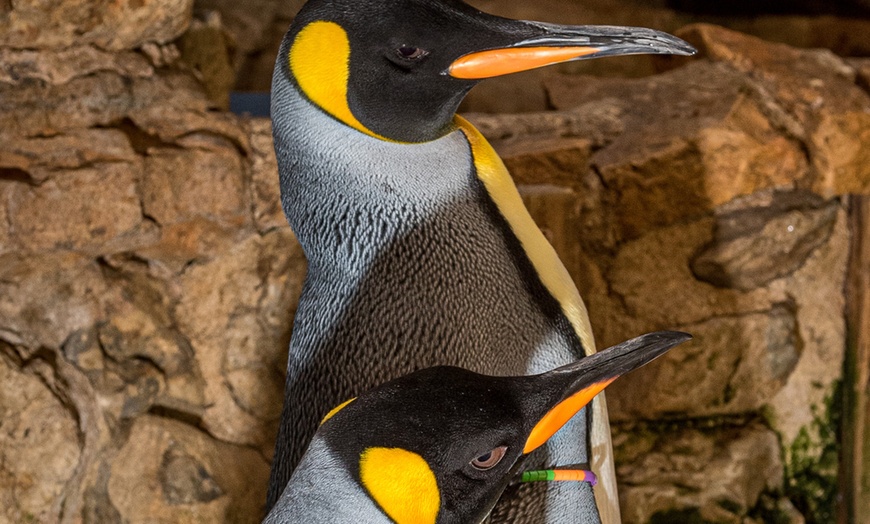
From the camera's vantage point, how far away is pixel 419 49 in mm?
936

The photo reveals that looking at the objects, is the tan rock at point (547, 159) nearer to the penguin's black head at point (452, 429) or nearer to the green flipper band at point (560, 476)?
the green flipper band at point (560, 476)

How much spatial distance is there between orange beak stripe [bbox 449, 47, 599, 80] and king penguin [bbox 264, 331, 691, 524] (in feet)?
1.00

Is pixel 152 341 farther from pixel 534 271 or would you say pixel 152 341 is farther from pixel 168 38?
pixel 534 271

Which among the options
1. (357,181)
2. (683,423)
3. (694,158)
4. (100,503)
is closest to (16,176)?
(100,503)

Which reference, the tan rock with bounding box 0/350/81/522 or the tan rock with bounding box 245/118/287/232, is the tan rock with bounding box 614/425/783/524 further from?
the tan rock with bounding box 0/350/81/522

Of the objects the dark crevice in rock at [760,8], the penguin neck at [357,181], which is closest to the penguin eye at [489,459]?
the penguin neck at [357,181]

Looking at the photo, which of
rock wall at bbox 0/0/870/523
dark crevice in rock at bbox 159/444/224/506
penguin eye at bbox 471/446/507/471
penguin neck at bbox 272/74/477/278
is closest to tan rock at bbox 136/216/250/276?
rock wall at bbox 0/0/870/523

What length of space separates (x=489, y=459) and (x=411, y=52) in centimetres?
41

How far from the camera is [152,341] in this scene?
1688mm

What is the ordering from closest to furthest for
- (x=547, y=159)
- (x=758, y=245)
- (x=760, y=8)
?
(x=547, y=159) < (x=758, y=245) < (x=760, y=8)

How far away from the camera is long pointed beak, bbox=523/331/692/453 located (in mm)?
803

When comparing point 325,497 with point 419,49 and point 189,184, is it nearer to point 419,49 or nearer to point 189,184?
point 419,49

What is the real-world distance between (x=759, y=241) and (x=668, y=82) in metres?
0.46

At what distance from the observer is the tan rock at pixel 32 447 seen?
157 centimetres
